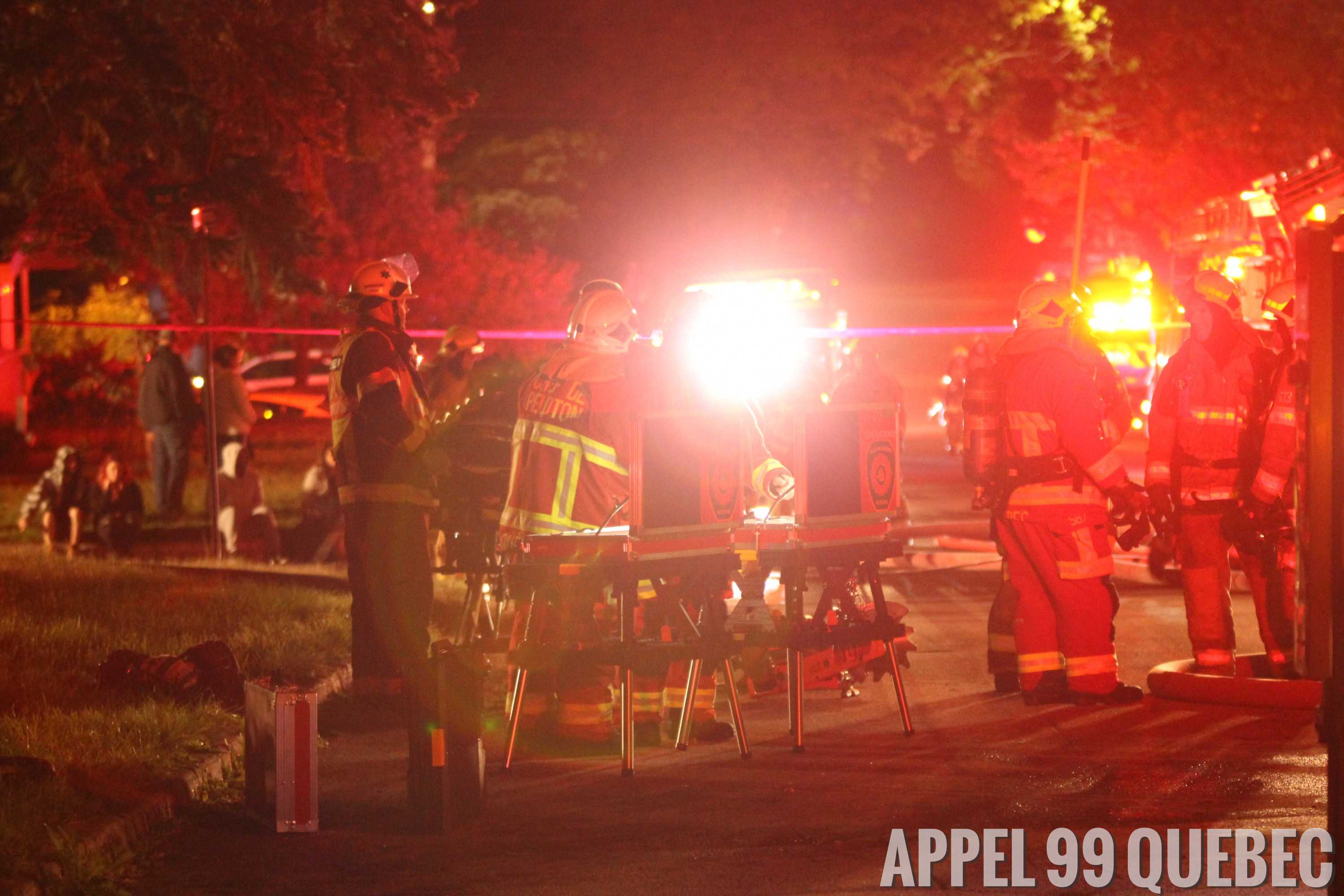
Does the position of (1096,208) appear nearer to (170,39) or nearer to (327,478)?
(327,478)

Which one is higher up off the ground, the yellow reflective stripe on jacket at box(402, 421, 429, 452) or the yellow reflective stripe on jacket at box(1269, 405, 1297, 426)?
the yellow reflective stripe on jacket at box(1269, 405, 1297, 426)

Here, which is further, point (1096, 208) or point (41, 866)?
point (1096, 208)

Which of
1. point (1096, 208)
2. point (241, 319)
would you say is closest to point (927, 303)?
point (1096, 208)

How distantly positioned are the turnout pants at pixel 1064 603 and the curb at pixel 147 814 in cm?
399

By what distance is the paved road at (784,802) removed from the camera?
6207 millimetres

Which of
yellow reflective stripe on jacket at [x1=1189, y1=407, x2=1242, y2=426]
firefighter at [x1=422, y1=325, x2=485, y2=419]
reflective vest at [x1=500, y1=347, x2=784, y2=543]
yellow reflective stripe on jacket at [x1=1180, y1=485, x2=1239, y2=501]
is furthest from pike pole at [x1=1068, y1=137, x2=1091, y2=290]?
reflective vest at [x1=500, y1=347, x2=784, y2=543]

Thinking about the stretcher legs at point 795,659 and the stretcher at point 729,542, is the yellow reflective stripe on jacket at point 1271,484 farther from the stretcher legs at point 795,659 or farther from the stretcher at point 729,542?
the stretcher legs at point 795,659

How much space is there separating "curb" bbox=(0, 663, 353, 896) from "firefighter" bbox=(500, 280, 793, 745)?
4.88ft

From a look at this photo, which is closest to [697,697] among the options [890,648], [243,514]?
[890,648]

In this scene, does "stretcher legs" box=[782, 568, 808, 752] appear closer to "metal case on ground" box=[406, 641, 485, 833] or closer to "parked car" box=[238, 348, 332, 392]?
"metal case on ground" box=[406, 641, 485, 833]

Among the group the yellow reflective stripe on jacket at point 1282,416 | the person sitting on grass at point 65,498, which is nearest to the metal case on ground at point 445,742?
the yellow reflective stripe on jacket at point 1282,416

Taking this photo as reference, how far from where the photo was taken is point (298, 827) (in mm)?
6844

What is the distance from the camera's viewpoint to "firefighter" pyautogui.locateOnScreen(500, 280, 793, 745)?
8.30m

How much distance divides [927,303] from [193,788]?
63.1 m
